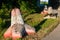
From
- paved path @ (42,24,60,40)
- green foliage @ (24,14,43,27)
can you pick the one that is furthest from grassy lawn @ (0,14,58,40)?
paved path @ (42,24,60,40)

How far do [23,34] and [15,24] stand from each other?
626 millimetres

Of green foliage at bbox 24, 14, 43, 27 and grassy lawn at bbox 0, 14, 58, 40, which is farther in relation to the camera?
green foliage at bbox 24, 14, 43, 27

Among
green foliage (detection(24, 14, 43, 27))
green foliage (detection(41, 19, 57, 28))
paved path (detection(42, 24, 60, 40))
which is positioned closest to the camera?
paved path (detection(42, 24, 60, 40))

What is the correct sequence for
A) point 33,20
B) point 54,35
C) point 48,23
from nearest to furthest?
point 54,35 < point 48,23 < point 33,20

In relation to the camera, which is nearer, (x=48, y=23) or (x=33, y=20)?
(x=48, y=23)

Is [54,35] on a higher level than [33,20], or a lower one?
higher

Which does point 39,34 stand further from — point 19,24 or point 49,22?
point 49,22

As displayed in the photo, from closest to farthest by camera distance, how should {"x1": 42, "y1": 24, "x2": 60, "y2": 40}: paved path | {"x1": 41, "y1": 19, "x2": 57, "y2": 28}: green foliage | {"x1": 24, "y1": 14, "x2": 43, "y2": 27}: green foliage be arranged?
{"x1": 42, "y1": 24, "x2": 60, "y2": 40}: paved path < {"x1": 41, "y1": 19, "x2": 57, "y2": 28}: green foliage < {"x1": 24, "y1": 14, "x2": 43, "y2": 27}: green foliage

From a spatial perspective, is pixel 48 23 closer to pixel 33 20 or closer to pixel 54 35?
pixel 33 20

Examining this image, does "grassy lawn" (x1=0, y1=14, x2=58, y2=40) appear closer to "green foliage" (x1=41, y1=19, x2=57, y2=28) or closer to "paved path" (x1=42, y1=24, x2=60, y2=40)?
"green foliage" (x1=41, y1=19, x2=57, y2=28)

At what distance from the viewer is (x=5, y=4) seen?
1827 cm

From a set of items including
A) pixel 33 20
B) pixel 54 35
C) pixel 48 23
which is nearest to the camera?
pixel 54 35

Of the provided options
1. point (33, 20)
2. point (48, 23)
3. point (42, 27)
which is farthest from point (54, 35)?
point (33, 20)

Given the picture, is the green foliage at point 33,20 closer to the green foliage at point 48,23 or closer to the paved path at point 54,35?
the green foliage at point 48,23
